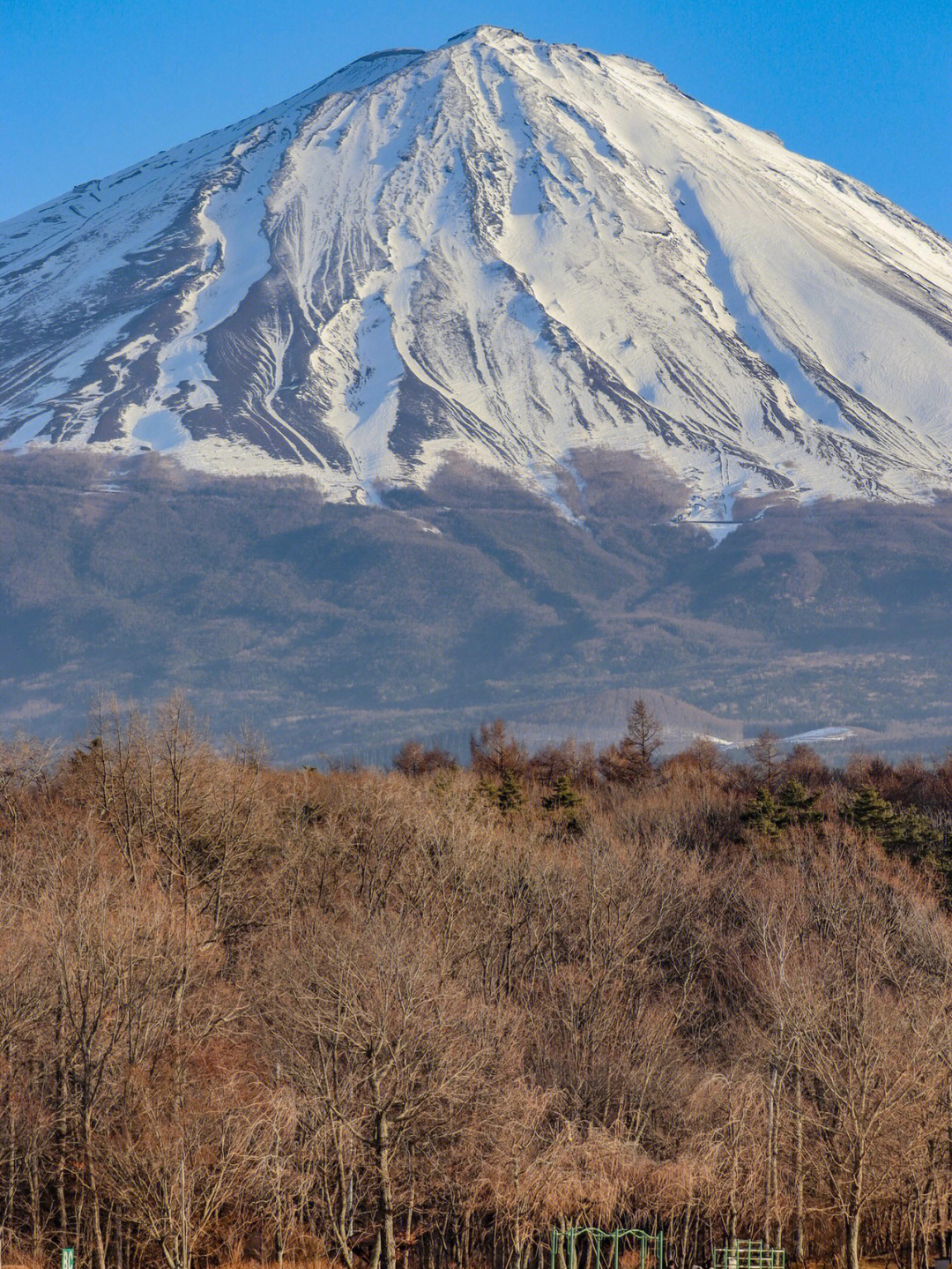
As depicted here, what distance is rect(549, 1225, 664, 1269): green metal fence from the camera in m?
29.1

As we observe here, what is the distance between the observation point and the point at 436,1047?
3316 centimetres

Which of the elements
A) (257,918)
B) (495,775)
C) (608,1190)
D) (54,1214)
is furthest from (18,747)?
(608,1190)

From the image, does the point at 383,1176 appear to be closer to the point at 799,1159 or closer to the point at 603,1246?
the point at 603,1246

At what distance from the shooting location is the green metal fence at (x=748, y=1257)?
28212mm

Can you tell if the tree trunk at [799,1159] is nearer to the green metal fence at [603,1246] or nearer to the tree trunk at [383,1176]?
the green metal fence at [603,1246]

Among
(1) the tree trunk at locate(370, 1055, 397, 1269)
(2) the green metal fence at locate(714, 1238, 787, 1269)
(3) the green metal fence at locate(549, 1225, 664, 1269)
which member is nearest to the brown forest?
(1) the tree trunk at locate(370, 1055, 397, 1269)

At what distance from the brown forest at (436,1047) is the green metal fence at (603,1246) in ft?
1.63

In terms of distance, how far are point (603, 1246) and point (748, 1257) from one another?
245 inches

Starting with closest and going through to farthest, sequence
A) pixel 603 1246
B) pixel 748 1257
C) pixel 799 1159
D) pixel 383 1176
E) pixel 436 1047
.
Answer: pixel 748 1257
pixel 383 1176
pixel 799 1159
pixel 436 1047
pixel 603 1246

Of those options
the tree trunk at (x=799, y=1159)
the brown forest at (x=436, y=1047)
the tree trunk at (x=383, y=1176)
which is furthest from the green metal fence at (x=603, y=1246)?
the tree trunk at (x=383, y=1176)

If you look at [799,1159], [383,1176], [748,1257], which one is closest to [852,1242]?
[799,1159]

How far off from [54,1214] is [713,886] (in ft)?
78.5

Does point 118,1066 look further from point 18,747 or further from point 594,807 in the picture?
point 594,807

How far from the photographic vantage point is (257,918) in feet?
150
